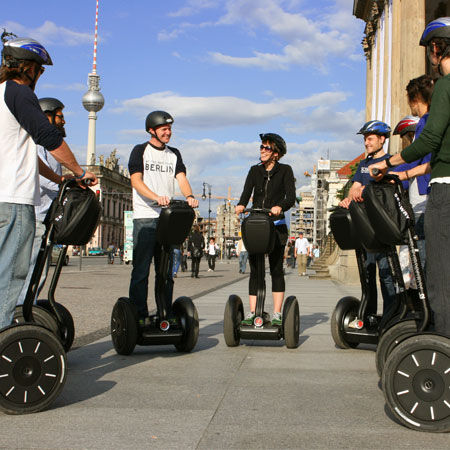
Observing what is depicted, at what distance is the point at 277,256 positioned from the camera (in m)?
6.41

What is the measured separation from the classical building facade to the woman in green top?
13083 mm

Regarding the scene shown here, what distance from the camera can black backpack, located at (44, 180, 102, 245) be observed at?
430 centimetres

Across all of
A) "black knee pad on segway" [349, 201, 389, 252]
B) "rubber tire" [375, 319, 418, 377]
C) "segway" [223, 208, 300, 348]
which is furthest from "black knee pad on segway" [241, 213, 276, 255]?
"rubber tire" [375, 319, 418, 377]

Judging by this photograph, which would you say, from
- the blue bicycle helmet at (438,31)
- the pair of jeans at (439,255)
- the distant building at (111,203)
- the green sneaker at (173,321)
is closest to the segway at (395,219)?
the pair of jeans at (439,255)

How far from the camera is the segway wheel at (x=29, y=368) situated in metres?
3.67

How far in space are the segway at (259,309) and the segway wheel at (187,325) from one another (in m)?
0.39

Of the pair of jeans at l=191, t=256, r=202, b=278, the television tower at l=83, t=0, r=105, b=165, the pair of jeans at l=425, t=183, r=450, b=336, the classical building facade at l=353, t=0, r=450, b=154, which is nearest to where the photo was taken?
the pair of jeans at l=425, t=183, r=450, b=336

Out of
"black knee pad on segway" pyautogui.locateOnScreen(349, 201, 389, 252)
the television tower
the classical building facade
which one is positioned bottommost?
"black knee pad on segway" pyautogui.locateOnScreen(349, 201, 389, 252)

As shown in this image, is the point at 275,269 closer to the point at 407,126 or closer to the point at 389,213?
the point at 407,126

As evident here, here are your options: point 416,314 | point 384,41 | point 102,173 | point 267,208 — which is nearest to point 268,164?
point 267,208

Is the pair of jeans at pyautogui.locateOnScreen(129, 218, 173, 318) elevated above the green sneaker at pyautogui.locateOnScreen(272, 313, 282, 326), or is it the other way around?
the pair of jeans at pyautogui.locateOnScreen(129, 218, 173, 318)

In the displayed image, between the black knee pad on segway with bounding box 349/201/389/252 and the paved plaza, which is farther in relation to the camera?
the black knee pad on segway with bounding box 349/201/389/252

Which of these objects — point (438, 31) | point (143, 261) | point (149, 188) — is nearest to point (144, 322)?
point (143, 261)

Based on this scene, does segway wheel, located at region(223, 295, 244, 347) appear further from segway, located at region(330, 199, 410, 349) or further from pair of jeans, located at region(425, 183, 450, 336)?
pair of jeans, located at region(425, 183, 450, 336)
